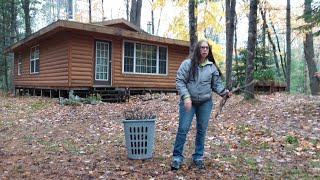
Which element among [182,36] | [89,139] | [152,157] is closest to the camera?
[152,157]

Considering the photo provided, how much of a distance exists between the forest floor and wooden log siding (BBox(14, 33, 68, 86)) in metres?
4.61

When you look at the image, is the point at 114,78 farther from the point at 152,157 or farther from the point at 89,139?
the point at 152,157

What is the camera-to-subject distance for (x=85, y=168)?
156 inches

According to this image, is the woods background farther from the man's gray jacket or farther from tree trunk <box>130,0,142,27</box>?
the man's gray jacket

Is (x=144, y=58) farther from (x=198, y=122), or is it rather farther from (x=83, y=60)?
(x=198, y=122)

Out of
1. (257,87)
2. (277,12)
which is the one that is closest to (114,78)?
(257,87)

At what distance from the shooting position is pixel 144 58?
1470cm

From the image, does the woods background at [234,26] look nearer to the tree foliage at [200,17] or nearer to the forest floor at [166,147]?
the tree foliage at [200,17]

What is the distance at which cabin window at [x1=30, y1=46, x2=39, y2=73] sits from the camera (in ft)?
52.6

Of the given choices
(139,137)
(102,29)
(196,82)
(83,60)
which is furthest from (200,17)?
(196,82)

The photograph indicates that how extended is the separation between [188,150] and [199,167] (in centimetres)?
92

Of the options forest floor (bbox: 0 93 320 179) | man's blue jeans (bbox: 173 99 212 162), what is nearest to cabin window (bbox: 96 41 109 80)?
forest floor (bbox: 0 93 320 179)

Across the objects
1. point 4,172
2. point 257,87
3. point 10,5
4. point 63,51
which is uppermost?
point 10,5

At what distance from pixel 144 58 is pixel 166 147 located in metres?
10.0
